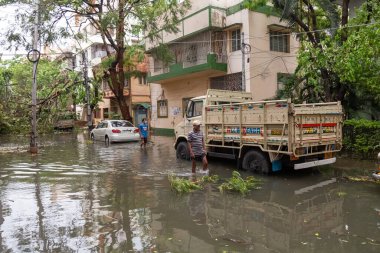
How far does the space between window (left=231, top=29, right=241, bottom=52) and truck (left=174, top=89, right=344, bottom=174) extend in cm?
970

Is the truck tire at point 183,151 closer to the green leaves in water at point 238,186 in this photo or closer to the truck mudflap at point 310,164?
the green leaves in water at point 238,186

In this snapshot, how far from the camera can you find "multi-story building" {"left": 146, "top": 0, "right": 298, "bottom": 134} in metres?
19.8

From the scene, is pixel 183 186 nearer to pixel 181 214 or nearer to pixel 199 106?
pixel 181 214

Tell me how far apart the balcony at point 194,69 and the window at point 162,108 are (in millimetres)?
1976

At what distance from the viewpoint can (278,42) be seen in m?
21.3

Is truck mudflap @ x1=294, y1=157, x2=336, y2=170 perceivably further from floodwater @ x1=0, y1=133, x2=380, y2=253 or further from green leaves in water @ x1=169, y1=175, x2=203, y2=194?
green leaves in water @ x1=169, y1=175, x2=203, y2=194

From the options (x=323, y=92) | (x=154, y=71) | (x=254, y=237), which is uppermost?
(x=154, y=71)

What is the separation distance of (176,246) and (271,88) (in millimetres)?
16921

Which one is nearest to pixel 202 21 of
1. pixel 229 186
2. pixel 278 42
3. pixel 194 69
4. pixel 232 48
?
pixel 232 48

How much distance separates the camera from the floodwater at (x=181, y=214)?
5020 millimetres

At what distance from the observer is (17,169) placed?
11.9 metres

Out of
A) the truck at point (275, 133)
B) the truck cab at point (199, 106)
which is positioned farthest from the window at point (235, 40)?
the truck at point (275, 133)

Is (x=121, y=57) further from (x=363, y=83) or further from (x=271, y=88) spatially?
(x=363, y=83)

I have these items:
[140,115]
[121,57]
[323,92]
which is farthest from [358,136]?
[140,115]
